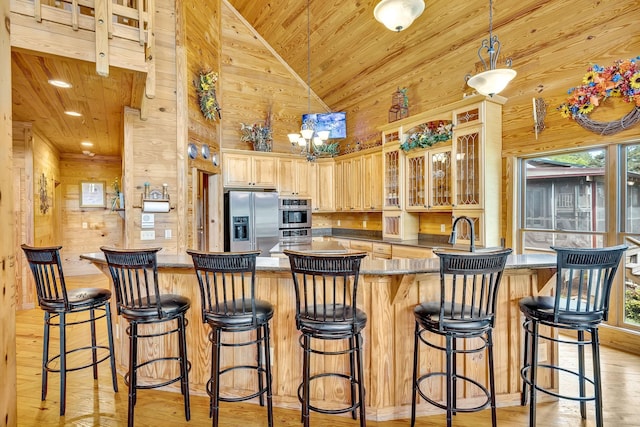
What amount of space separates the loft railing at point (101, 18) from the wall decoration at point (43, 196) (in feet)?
11.2

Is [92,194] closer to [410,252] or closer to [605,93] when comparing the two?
[410,252]

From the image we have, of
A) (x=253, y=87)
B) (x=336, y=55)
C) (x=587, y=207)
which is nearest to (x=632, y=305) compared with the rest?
(x=587, y=207)

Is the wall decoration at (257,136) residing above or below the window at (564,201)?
above

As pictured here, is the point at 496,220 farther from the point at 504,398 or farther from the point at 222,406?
the point at 222,406

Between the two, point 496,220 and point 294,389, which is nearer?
point 294,389

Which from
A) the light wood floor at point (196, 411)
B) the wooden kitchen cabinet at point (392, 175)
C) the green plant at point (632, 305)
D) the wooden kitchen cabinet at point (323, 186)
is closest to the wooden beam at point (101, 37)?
the light wood floor at point (196, 411)

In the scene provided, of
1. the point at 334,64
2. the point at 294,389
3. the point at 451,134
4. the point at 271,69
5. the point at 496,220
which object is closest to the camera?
the point at 294,389

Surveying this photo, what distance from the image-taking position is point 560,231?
Answer: 3.77m

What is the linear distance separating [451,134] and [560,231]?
1.67 metres

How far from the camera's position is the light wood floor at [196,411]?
224 cm

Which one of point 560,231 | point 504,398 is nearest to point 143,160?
point 504,398

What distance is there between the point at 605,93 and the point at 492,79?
1524 mm

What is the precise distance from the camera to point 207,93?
4.61 m

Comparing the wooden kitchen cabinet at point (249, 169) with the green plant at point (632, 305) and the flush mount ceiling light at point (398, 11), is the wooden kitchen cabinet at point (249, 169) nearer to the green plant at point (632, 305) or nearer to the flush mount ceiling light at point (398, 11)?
the flush mount ceiling light at point (398, 11)
